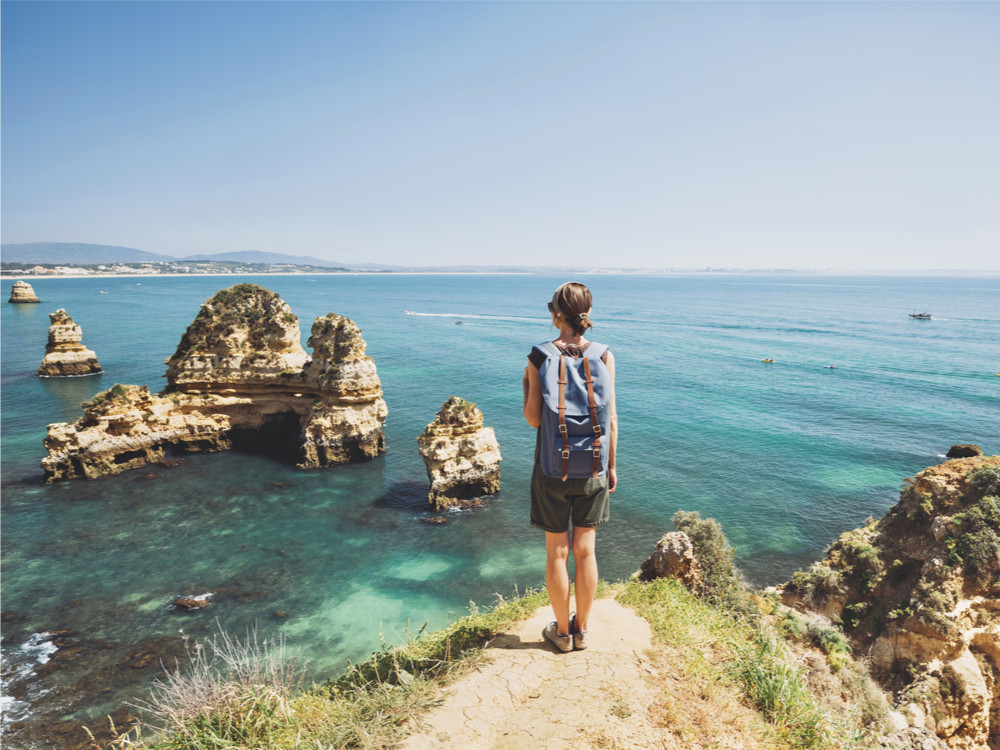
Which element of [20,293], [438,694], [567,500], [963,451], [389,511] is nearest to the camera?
[567,500]

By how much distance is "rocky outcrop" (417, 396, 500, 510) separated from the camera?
24172 millimetres

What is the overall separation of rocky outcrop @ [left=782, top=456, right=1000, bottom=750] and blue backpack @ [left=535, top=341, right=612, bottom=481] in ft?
37.0

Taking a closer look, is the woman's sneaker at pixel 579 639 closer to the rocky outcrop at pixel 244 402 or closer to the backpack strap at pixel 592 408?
the backpack strap at pixel 592 408

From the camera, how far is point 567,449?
438cm

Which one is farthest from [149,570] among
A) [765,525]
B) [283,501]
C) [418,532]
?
[765,525]

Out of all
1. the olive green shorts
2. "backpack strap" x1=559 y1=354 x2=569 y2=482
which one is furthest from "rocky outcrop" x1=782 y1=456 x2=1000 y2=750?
"backpack strap" x1=559 y1=354 x2=569 y2=482

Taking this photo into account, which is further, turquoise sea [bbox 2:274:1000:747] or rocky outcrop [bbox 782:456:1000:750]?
turquoise sea [bbox 2:274:1000:747]

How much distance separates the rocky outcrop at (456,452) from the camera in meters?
24.2

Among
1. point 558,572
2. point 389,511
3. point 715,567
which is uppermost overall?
point 558,572

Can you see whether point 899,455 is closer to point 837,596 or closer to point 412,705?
point 837,596

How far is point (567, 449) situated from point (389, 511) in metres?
22.0

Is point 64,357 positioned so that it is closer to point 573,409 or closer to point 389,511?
point 389,511

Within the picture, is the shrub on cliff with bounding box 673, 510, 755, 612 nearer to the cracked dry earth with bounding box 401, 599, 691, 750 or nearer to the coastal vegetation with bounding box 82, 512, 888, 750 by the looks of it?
the coastal vegetation with bounding box 82, 512, 888, 750

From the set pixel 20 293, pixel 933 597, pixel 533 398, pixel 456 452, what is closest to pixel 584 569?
pixel 533 398
